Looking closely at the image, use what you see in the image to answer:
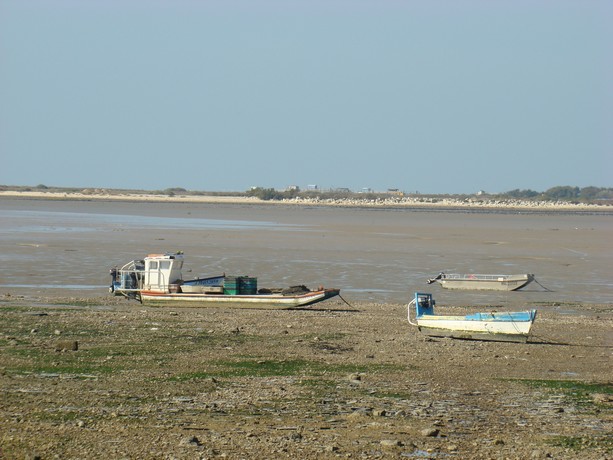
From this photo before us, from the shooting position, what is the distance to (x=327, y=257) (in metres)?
48.9

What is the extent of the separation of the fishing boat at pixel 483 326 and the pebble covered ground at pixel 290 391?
13.7 inches

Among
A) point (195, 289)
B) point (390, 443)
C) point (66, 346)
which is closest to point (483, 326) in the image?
point (66, 346)

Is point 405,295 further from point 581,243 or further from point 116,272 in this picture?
point 581,243

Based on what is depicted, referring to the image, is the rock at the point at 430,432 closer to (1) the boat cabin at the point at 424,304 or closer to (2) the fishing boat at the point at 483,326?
(2) the fishing boat at the point at 483,326

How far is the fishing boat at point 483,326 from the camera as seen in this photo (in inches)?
886

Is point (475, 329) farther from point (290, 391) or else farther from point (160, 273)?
point (160, 273)

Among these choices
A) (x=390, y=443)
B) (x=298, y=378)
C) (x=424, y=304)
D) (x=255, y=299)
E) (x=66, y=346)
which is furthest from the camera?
(x=255, y=299)

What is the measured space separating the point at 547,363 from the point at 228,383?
7.04 m

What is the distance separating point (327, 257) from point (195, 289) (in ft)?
65.6

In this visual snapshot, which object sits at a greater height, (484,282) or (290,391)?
(290,391)

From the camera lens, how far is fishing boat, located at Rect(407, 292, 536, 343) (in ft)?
73.8

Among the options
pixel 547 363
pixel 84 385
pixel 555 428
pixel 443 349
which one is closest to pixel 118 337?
pixel 84 385

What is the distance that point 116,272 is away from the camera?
102 feet

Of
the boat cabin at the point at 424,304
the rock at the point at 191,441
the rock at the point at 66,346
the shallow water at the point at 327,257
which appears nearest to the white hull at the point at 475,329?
the boat cabin at the point at 424,304
